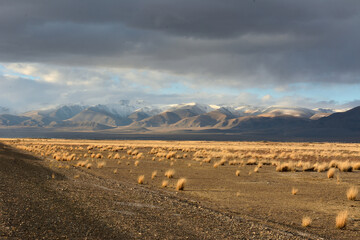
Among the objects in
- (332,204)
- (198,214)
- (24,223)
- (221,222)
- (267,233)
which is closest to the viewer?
(24,223)

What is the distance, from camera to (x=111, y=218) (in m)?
11.9

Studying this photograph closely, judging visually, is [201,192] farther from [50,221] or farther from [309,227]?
[50,221]

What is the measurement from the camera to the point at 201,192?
20.2 metres

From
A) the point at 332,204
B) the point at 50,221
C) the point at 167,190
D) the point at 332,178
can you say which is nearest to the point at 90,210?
the point at 50,221

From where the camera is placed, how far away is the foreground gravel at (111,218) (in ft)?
33.2

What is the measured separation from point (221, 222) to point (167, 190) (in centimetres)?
843

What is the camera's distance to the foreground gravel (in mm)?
10109

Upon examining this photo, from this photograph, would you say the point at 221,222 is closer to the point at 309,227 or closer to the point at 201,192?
the point at 309,227

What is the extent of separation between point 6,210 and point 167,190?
33.5 feet

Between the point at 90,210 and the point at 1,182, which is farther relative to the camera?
the point at 1,182

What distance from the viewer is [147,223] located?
11.6m

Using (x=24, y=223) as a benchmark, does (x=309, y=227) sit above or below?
below

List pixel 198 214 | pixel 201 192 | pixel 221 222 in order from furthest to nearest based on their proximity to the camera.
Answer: pixel 201 192 → pixel 198 214 → pixel 221 222

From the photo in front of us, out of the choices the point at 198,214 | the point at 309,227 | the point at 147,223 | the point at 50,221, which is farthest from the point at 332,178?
the point at 50,221
